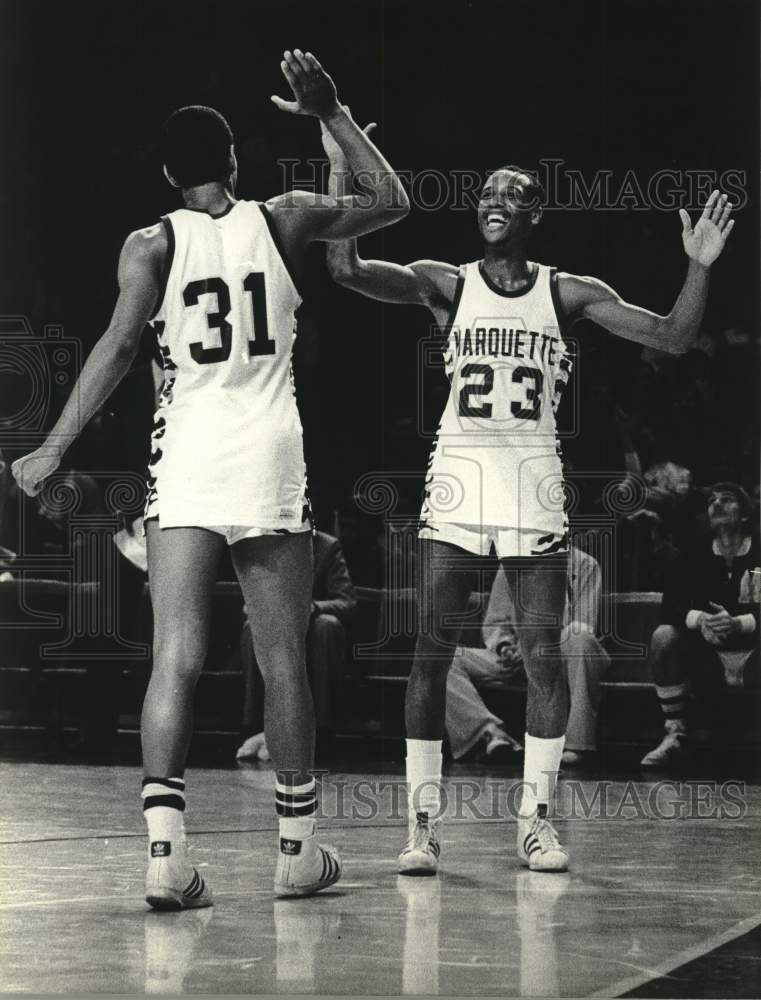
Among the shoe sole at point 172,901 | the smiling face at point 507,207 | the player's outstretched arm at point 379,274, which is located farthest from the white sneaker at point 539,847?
the smiling face at point 507,207

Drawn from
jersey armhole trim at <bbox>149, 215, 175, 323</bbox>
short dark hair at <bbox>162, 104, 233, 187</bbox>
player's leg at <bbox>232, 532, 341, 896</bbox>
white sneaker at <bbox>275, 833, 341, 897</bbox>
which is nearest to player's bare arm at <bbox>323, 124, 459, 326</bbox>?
short dark hair at <bbox>162, 104, 233, 187</bbox>

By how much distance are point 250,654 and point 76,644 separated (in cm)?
89

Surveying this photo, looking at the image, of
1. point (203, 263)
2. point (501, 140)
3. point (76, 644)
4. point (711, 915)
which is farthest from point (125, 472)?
point (711, 915)

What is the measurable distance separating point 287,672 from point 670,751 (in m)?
3.26

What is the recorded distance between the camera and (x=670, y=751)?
6.40 metres

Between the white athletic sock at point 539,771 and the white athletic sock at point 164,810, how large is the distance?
3.60 feet

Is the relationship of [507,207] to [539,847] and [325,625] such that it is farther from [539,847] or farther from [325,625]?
[325,625]

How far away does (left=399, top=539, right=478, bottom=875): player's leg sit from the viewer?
4051 millimetres

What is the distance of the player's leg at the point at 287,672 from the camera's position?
3465 mm

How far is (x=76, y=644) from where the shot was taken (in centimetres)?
718

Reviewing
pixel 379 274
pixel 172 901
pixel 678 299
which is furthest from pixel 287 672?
pixel 678 299

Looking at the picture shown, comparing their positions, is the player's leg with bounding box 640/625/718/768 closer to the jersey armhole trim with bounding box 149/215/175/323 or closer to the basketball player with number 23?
the basketball player with number 23

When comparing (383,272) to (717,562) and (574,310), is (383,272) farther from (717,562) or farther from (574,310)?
(717,562)

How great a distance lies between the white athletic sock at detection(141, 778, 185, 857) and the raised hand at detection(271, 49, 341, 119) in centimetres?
141
